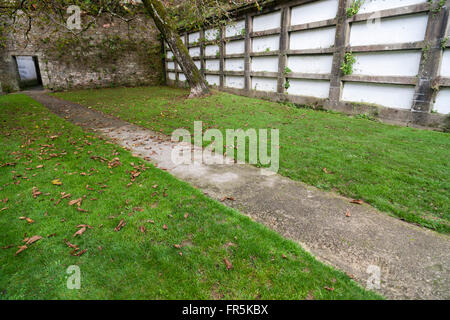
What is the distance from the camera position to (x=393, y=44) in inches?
285

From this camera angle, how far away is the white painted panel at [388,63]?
7.01 metres

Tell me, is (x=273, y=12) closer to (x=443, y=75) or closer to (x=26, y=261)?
(x=443, y=75)

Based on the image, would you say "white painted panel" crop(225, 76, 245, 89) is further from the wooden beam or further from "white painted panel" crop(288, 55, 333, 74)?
the wooden beam

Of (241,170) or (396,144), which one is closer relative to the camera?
(241,170)

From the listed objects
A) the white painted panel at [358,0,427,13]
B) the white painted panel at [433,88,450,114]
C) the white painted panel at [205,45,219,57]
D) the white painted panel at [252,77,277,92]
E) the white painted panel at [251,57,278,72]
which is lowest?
the white painted panel at [433,88,450,114]

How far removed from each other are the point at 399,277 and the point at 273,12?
36.5ft

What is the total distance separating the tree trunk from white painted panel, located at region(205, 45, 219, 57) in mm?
3078

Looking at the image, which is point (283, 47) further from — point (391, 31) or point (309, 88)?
point (391, 31)

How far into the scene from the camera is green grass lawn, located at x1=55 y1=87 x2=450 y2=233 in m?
3.54

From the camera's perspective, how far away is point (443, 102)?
21.8 ft

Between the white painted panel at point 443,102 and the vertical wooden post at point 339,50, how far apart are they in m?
2.80

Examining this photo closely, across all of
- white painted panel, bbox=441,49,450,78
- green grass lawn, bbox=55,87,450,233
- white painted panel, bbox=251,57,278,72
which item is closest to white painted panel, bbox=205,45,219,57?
white painted panel, bbox=251,57,278,72
